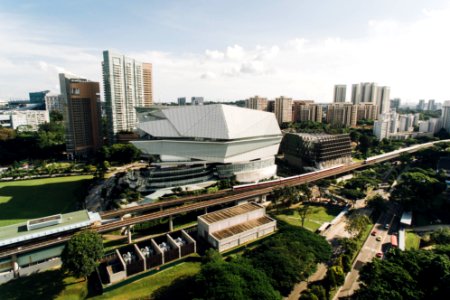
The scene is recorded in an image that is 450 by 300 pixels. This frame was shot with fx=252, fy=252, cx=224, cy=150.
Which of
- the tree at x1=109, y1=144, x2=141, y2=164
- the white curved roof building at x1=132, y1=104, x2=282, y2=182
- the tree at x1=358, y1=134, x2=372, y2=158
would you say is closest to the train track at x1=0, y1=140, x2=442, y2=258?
the white curved roof building at x1=132, y1=104, x2=282, y2=182

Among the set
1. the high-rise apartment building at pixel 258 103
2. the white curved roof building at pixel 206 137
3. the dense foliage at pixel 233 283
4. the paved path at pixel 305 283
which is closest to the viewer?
the dense foliage at pixel 233 283

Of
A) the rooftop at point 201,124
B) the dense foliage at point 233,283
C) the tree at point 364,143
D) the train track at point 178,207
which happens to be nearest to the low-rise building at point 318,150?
the train track at point 178,207

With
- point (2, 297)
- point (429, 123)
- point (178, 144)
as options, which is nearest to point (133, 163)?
point (178, 144)

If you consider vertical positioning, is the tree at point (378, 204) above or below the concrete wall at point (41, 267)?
above

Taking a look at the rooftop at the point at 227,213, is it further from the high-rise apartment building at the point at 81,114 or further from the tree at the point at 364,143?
the high-rise apartment building at the point at 81,114

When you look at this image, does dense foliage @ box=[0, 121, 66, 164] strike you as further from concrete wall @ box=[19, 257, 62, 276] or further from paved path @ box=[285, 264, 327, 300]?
paved path @ box=[285, 264, 327, 300]

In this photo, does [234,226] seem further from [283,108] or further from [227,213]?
[283,108]

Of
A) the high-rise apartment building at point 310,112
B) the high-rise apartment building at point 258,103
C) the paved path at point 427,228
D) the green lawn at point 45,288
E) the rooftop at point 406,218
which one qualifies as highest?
the high-rise apartment building at point 258,103

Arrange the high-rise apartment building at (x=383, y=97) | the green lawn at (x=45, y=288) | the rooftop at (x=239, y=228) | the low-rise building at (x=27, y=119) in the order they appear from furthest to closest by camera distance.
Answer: the high-rise apartment building at (x=383, y=97) < the low-rise building at (x=27, y=119) < the rooftop at (x=239, y=228) < the green lawn at (x=45, y=288)

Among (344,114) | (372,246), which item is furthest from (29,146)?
(344,114)
